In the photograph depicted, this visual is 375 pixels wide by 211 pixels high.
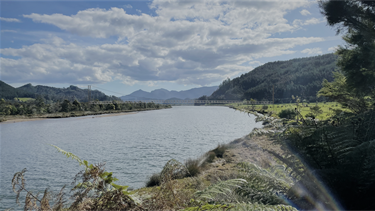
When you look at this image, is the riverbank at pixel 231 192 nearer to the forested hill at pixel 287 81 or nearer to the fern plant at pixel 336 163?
the fern plant at pixel 336 163

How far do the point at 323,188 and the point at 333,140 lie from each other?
0.44 meters

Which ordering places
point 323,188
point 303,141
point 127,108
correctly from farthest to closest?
point 127,108
point 303,141
point 323,188

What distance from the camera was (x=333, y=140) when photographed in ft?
6.53

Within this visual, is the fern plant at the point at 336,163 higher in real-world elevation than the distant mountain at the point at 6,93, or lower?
lower

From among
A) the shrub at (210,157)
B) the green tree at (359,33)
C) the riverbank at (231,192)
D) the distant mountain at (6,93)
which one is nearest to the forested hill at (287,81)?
the green tree at (359,33)

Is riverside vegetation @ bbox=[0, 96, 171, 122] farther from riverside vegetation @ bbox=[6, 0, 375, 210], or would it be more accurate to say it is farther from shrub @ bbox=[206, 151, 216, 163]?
riverside vegetation @ bbox=[6, 0, 375, 210]

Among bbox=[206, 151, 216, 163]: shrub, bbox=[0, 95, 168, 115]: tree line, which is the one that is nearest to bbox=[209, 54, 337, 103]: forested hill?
bbox=[0, 95, 168, 115]: tree line

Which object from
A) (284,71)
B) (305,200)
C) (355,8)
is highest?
(284,71)

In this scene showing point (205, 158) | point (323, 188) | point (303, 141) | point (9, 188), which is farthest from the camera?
point (205, 158)

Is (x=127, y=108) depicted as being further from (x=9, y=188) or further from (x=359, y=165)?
(x=359, y=165)

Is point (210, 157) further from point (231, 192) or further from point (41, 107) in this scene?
point (41, 107)

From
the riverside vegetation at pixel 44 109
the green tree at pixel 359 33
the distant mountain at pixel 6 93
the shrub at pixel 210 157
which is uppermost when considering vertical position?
the distant mountain at pixel 6 93

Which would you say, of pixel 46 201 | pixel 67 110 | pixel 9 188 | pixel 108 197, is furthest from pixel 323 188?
pixel 67 110

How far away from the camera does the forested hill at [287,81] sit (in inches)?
4375
